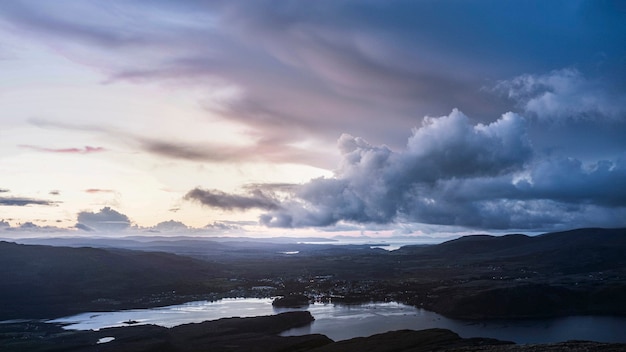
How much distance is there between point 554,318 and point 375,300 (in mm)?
63326

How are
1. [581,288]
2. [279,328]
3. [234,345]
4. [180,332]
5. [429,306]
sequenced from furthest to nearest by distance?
[581,288]
[429,306]
[279,328]
[180,332]
[234,345]

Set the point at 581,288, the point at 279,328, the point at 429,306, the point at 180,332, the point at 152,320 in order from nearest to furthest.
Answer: the point at 180,332, the point at 279,328, the point at 152,320, the point at 429,306, the point at 581,288

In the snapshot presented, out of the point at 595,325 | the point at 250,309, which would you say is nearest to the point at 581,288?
the point at 595,325

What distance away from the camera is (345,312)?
168000 mm

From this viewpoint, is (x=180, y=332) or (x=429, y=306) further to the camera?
(x=429, y=306)

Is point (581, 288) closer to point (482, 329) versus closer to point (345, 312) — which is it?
point (482, 329)

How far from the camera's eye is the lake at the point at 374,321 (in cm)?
13012

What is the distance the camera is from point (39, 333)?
129250 mm

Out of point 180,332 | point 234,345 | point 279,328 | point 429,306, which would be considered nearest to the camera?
point 234,345

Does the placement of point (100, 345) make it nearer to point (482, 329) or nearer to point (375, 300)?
point (482, 329)

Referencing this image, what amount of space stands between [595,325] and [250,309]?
104543mm

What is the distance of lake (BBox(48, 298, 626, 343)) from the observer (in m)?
130

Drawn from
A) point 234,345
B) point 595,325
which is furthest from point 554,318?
point 234,345

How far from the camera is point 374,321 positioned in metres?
148
